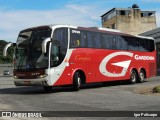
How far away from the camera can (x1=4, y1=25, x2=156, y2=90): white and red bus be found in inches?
841

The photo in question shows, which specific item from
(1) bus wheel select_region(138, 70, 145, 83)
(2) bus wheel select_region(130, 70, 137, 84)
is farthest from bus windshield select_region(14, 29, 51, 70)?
(1) bus wheel select_region(138, 70, 145, 83)

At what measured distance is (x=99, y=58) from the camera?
25703mm

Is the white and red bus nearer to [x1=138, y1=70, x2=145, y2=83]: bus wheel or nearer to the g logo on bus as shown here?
the g logo on bus

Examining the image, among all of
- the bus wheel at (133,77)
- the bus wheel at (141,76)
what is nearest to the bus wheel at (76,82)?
the bus wheel at (133,77)

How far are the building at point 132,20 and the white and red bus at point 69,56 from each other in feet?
208

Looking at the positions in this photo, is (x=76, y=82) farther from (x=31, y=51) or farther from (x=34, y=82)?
(x=31, y=51)

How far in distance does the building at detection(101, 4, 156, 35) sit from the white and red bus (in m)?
63.3

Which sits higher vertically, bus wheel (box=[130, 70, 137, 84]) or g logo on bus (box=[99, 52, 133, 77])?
g logo on bus (box=[99, 52, 133, 77])

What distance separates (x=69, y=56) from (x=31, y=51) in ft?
7.04

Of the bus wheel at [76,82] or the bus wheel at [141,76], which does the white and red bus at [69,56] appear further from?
the bus wheel at [141,76]

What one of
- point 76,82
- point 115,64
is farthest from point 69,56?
point 115,64

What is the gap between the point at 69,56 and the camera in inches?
891

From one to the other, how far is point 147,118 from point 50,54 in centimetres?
1084

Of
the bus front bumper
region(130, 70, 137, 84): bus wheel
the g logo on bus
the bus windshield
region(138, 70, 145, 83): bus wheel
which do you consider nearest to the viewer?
the bus front bumper
